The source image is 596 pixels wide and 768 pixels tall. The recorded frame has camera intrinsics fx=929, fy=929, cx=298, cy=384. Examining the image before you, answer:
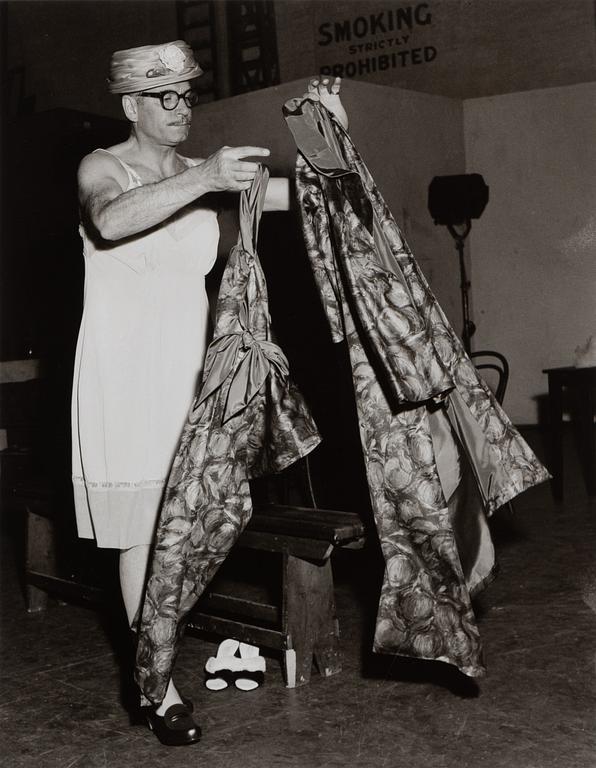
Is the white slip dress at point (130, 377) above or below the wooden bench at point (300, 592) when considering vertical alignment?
above

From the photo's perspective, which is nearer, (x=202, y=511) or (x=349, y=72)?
(x=202, y=511)

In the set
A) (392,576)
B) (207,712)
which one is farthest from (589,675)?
(207,712)

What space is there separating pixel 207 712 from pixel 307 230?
130cm

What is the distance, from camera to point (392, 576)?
2207 millimetres

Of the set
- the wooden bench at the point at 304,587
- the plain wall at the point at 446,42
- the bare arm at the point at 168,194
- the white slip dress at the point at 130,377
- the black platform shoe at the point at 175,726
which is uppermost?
the plain wall at the point at 446,42

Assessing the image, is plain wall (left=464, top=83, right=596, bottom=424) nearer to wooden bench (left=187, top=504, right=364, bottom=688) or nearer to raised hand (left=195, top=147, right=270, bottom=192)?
wooden bench (left=187, top=504, right=364, bottom=688)

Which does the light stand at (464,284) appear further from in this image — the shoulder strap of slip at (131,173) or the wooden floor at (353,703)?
the shoulder strap of slip at (131,173)

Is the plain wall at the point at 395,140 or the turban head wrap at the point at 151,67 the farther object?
the plain wall at the point at 395,140

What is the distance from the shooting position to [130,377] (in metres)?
2.39

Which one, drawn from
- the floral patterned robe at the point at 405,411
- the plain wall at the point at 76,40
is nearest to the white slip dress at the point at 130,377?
the floral patterned robe at the point at 405,411

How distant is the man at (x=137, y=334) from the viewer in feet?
7.67

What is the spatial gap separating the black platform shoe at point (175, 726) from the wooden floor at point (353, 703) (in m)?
0.03

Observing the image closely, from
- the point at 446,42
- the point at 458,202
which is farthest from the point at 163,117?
the point at 446,42

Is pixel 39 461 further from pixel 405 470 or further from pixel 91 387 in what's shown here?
pixel 405 470
